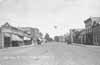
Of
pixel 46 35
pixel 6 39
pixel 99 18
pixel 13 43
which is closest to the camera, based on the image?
pixel 6 39

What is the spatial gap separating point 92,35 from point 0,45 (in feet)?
111

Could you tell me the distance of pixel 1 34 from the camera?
41969 mm

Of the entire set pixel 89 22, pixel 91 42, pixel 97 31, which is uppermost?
pixel 89 22

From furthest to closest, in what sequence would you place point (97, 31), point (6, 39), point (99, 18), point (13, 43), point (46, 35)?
point (46, 35), point (99, 18), point (13, 43), point (97, 31), point (6, 39)

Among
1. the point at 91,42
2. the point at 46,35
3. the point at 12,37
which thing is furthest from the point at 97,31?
the point at 46,35

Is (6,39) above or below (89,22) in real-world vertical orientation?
below

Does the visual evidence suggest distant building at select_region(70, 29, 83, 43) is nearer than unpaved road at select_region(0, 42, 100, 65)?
No

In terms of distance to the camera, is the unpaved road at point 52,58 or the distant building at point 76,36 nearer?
the unpaved road at point 52,58

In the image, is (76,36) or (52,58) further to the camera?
(76,36)

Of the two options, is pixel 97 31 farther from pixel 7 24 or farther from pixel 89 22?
pixel 7 24

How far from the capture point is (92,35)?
183 ft

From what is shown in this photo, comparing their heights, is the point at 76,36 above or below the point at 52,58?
above

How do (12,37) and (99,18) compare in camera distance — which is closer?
(12,37)

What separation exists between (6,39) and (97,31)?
30925 mm
